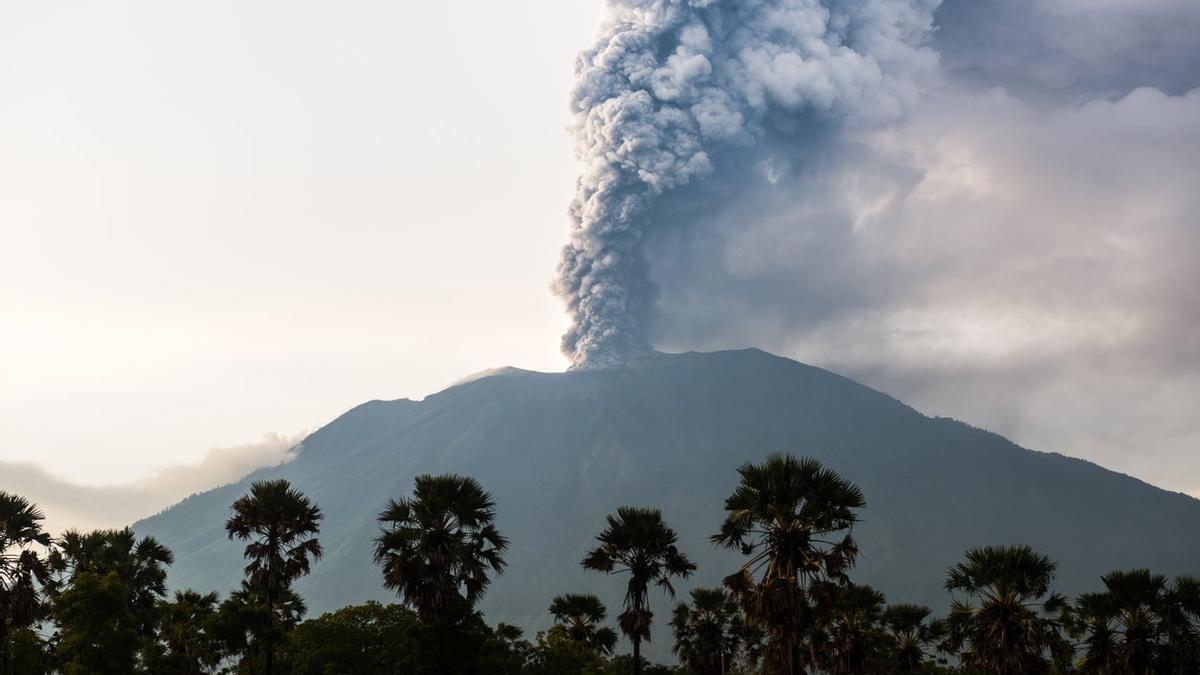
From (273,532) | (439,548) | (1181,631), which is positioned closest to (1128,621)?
(1181,631)

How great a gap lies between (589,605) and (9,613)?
26.3 meters

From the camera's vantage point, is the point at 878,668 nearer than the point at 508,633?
Yes

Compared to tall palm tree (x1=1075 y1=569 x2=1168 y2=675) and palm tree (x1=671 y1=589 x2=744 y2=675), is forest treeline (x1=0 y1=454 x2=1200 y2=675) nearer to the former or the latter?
tall palm tree (x1=1075 y1=569 x2=1168 y2=675)

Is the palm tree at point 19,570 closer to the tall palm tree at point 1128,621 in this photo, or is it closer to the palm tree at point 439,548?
the palm tree at point 439,548

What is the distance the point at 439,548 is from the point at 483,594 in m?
3.20

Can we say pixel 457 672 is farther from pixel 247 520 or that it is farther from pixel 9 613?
pixel 9 613

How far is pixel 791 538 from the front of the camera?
29.5m

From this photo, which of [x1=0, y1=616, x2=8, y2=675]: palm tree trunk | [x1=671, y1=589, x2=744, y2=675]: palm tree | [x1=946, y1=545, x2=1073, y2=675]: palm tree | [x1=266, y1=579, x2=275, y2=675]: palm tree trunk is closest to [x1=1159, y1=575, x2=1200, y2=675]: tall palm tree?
[x1=946, y1=545, x2=1073, y2=675]: palm tree

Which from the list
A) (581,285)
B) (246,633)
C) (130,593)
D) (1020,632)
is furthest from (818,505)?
(581,285)

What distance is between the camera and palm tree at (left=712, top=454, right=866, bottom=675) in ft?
95.2

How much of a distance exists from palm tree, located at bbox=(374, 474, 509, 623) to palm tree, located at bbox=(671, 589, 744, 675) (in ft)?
53.1

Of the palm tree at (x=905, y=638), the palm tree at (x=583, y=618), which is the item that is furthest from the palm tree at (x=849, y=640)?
the palm tree at (x=583, y=618)

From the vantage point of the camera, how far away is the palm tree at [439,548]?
36156 mm

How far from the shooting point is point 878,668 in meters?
43.1
